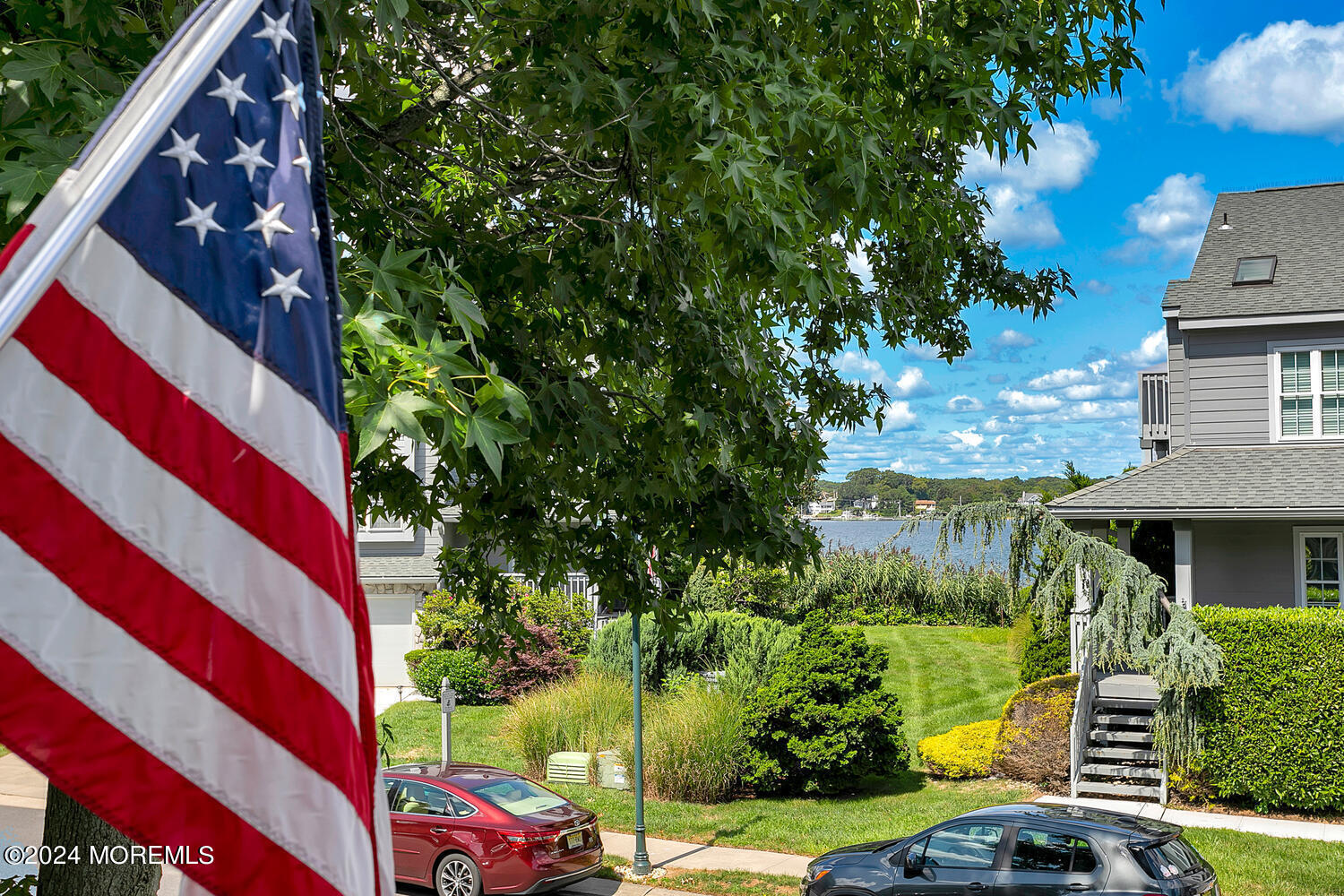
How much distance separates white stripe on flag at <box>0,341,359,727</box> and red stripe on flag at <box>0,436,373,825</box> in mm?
21

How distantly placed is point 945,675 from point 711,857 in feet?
40.1

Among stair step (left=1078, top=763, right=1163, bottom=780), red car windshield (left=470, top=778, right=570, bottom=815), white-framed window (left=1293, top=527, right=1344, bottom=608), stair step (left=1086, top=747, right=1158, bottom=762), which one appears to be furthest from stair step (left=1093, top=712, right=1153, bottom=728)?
red car windshield (left=470, top=778, right=570, bottom=815)

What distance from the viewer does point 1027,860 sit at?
30.6 ft

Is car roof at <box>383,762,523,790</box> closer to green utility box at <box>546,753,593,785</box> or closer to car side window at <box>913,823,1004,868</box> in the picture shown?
green utility box at <box>546,753,593,785</box>

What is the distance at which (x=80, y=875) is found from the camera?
16.9 ft

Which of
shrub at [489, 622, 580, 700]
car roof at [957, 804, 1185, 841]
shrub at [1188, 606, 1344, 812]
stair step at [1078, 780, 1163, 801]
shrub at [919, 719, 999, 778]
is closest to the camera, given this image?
car roof at [957, 804, 1185, 841]

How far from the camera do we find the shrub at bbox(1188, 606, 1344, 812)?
14508 mm

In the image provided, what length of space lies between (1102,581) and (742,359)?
1220 cm

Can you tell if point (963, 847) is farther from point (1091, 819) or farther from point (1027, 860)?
point (1091, 819)

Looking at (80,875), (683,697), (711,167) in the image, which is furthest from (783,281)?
(683,697)

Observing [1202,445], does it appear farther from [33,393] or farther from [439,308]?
[33,393]

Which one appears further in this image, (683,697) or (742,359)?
(683,697)

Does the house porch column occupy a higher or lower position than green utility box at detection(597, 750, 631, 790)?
higher

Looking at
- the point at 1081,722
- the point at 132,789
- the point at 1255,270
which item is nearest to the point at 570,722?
the point at 1081,722
